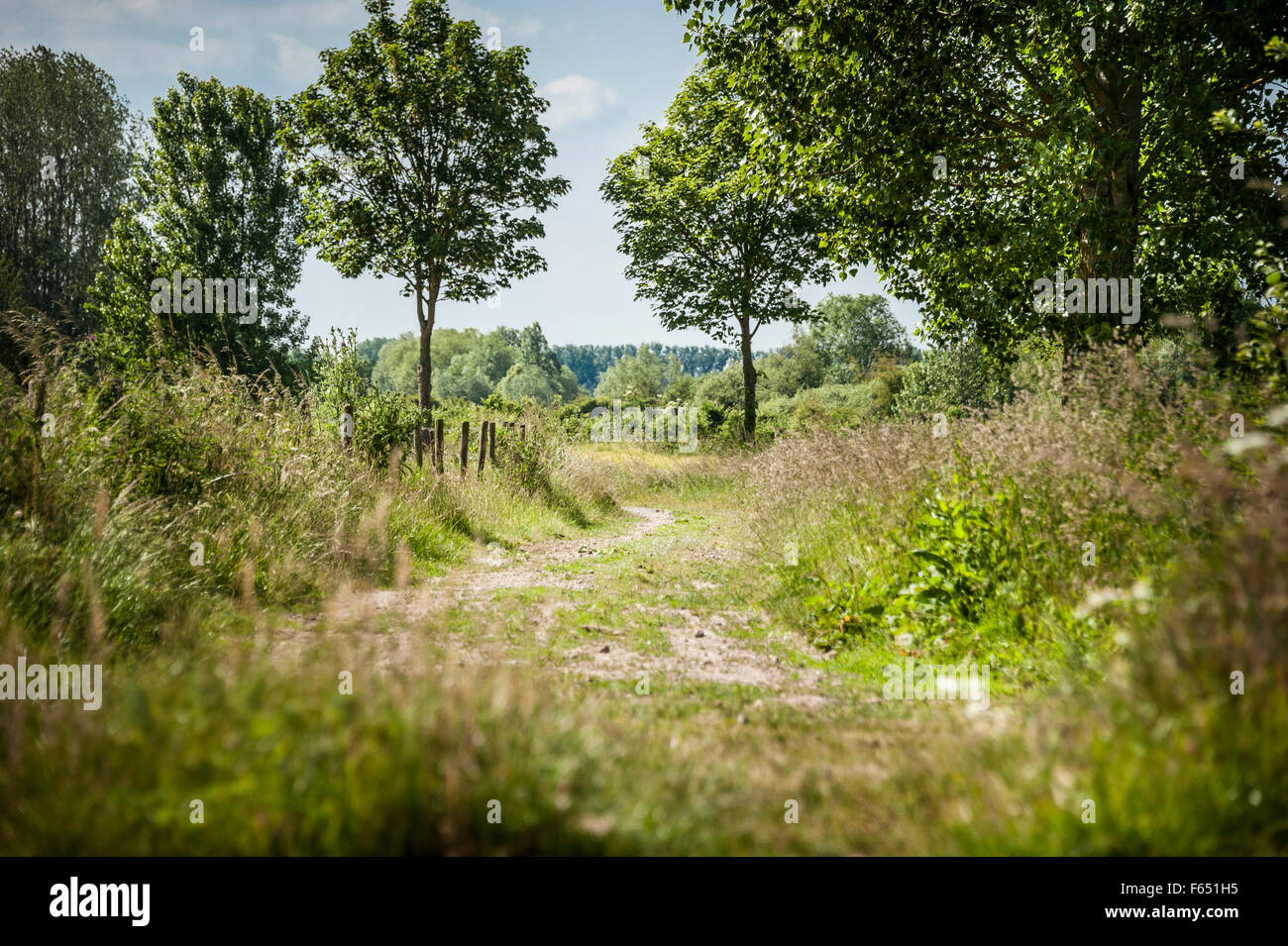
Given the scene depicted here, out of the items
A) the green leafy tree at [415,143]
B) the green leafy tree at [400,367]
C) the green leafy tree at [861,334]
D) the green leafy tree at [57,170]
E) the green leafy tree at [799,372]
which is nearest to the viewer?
the green leafy tree at [415,143]

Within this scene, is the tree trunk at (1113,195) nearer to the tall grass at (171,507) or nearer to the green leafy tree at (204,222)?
the tall grass at (171,507)

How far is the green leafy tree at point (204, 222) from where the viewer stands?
24672mm

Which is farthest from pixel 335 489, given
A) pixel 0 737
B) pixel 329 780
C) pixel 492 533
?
pixel 329 780

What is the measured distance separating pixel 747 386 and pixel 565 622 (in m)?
20.0

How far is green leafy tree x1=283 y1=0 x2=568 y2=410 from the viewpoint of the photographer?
20.2 metres

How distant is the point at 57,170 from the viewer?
30.6m

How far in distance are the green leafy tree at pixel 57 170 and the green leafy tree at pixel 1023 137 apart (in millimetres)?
35098

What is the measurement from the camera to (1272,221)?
7.43 metres

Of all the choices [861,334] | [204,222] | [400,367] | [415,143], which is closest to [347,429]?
[415,143]

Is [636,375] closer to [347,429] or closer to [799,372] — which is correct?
[799,372]

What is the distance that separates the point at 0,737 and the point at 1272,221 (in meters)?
11.8

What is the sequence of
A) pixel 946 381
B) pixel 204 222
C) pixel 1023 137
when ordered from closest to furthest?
pixel 1023 137
pixel 204 222
pixel 946 381

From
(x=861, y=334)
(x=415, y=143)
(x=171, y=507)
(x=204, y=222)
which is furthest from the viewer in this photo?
(x=861, y=334)

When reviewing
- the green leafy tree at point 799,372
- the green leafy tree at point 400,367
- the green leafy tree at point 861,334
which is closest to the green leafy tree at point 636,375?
the green leafy tree at point 799,372
